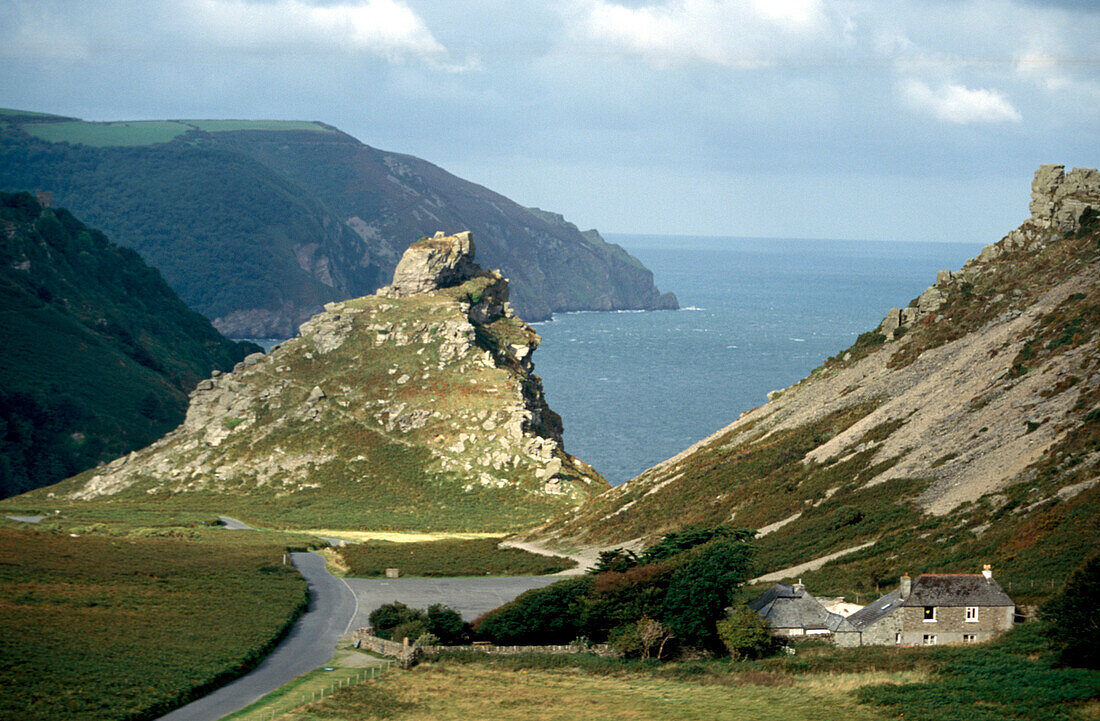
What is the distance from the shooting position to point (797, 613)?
210 feet

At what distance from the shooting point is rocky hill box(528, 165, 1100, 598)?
72.6 meters

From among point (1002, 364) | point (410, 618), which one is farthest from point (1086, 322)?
point (410, 618)

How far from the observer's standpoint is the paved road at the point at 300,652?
56.1 m

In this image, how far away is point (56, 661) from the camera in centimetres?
6000

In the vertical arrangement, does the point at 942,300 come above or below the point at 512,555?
above

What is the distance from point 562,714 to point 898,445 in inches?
1914

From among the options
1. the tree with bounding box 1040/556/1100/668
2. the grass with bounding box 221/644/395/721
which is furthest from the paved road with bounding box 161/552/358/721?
the tree with bounding box 1040/556/1100/668

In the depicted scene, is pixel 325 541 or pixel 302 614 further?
pixel 325 541

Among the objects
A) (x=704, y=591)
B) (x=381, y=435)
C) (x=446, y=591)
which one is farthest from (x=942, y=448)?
(x=381, y=435)

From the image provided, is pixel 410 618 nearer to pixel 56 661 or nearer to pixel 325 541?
pixel 56 661

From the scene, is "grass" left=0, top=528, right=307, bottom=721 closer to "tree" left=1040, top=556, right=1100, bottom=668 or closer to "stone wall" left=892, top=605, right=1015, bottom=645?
"stone wall" left=892, top=605, right=1015, bottom=645

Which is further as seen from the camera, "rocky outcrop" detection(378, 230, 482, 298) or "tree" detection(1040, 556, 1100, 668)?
"rocky outcrop" detection(378, 230, 482, 298)

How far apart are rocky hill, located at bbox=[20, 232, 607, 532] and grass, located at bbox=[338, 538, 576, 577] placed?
44.1 ft

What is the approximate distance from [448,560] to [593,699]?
45.6 metres
